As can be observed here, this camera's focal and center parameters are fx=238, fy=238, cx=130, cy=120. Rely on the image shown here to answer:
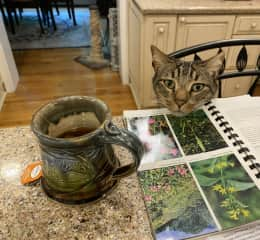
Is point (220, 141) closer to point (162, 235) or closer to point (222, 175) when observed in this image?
point (222, 175)

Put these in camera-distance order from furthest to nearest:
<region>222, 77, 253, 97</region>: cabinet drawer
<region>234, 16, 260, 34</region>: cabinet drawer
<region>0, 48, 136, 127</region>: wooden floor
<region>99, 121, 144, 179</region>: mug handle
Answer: <region>0, 48, 136, 127</region>: wooden floor → <region>222, 77, 253, 97</region>: cabinet drawer → <region>234, 16, 260, 34</region>: cabinet drawer → <region>99, 121, 144, 179</region>: mug handle

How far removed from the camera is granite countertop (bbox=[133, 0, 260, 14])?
4.90ft

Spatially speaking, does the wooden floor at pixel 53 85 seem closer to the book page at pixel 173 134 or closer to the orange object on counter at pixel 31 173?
the book page at pixel 173 134

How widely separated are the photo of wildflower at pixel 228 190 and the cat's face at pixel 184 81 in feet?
0.54

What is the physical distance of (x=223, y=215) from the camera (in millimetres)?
406

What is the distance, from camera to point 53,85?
7.92 feet

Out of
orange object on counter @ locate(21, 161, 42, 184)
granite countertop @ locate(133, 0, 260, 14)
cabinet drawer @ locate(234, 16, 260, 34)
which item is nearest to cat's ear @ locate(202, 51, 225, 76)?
orange object on counter @ locate(21, 161, 42, 184)

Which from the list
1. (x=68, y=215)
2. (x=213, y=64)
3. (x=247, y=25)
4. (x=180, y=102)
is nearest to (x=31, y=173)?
(x=68, y=215)

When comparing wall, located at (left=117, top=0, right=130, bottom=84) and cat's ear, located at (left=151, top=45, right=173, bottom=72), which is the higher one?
cat's ear, located at (left=151, top=45, right=173, bottom=72)

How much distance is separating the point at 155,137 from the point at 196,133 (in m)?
0.10

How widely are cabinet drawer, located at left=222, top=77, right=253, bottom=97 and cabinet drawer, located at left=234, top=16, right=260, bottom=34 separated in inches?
15.3

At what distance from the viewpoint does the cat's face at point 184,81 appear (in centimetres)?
57

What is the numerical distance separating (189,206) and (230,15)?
1536mm

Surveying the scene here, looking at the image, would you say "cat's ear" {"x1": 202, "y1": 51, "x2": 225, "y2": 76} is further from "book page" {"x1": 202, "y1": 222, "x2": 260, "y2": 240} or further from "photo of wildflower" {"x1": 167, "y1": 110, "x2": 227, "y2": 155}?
"book page" {"x1": 202, "y1": 222, "x2": 260, "y2": 240}
